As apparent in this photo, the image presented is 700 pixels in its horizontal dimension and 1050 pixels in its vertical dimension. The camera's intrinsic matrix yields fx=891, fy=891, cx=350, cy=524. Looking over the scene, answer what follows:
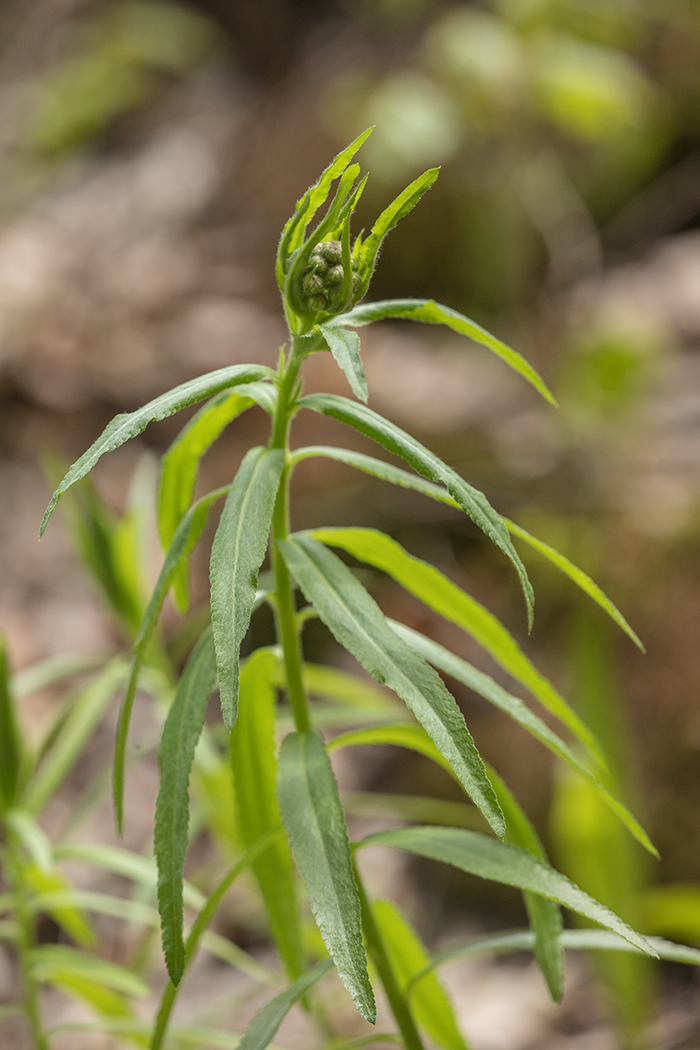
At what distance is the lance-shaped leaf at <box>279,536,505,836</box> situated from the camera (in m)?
0.41

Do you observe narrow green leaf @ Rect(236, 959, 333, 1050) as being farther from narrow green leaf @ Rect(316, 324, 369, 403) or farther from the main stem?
narrow green leaf @ Rect(316, 324, 369, 403)

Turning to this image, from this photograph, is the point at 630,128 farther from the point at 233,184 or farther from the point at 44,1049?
the point at 44,1049

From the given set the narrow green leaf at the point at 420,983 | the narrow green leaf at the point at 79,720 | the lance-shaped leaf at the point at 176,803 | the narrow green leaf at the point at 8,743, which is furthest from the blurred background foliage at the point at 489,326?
the lance-shaped leaf at the point at 176,803

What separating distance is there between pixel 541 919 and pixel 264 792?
20 centimetres

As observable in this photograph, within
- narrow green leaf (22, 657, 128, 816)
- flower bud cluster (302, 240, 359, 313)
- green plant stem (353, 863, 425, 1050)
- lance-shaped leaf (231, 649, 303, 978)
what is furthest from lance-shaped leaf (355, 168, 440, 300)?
narrow green leaf (22, 657, 128, 816)

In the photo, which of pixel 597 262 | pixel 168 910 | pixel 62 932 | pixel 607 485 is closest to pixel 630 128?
pixel 597 262

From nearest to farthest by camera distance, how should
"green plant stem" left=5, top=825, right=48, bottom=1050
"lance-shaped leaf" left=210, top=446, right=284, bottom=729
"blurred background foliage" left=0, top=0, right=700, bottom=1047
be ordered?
1. "lance-shaped leaf" left=210, top=446, right=284, bottom=729
2. "green plant stem" left=5, top=825, right=48, bottom=1050
3. "blurred background foliage" left=0, top=0, right=700, bottom=1047

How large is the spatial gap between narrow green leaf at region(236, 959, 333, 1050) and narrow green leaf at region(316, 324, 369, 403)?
0.35 meters

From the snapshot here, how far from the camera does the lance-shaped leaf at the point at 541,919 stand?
562 mm

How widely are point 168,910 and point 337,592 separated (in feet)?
0.61

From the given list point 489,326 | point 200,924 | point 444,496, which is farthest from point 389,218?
point 489,326

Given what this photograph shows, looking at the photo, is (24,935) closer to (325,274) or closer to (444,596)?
(444,596)

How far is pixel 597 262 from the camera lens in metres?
2.56

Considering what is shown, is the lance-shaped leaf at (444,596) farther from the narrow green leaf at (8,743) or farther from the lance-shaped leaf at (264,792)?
the narrow green leaf at (8,743)
